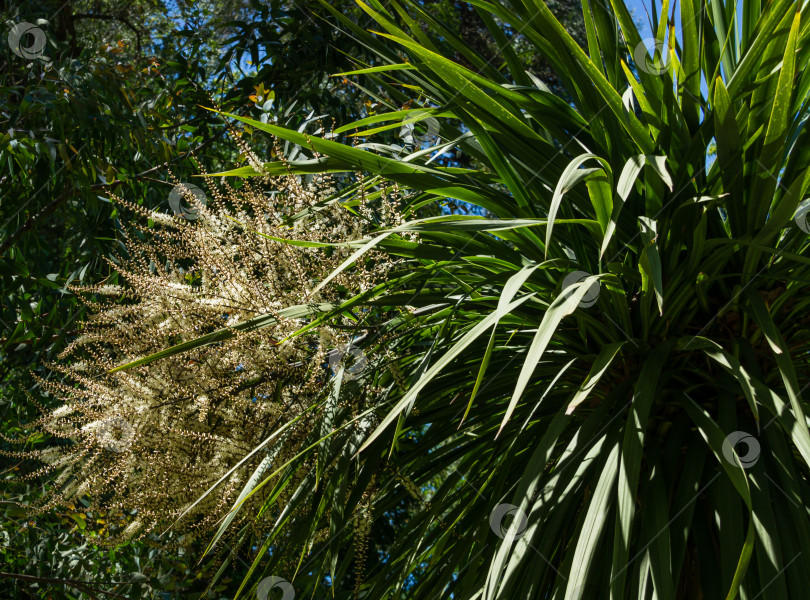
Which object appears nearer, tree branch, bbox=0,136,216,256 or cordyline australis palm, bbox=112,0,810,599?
cordyline australis palm, bbox=112,0,810,599

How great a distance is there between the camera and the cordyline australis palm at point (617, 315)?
1.22 m

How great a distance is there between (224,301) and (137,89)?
173 cm

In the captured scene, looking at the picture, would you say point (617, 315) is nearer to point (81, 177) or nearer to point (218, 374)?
point (218, 374)

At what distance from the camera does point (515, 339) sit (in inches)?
68.1

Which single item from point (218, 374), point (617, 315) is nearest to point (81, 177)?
point (218, 374)

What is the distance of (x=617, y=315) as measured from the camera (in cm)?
145

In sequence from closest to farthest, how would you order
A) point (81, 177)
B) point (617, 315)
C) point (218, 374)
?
point (617, 315) < point (218, 374) < point (81, 177)

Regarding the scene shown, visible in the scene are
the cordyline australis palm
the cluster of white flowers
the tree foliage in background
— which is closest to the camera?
the cordyline australis palm

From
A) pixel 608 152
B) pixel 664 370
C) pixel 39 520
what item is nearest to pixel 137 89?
pixel 39 520

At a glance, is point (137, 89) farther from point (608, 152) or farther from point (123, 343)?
point (608, 152)

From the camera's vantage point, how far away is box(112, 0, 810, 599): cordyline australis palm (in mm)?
1223

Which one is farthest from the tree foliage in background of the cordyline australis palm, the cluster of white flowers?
the cordyline australis palm

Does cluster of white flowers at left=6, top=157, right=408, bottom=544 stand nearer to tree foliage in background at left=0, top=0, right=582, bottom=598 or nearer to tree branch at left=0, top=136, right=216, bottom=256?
tree foliage in background at left=0, top=0, right=582, bottom=598

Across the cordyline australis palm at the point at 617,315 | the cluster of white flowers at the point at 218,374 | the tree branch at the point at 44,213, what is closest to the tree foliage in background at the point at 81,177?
the tree branch at the point at 44,213
